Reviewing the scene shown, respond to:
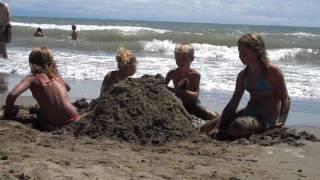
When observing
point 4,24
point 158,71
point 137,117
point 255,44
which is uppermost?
point 255,44

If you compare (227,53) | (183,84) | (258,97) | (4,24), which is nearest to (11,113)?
(183,84)

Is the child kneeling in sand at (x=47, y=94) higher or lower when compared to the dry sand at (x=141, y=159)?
higher

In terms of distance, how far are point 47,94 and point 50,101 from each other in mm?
75

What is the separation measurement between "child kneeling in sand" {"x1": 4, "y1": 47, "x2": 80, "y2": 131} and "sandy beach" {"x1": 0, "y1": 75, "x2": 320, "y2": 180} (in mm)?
278

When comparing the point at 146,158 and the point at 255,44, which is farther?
the point at 255,44

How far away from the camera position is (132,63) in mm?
6574

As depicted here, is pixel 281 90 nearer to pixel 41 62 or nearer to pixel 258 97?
pixel 258 97

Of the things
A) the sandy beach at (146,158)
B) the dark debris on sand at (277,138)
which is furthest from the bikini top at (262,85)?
the sandy beach at (146,158)

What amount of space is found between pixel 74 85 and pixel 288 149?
20.3 feet

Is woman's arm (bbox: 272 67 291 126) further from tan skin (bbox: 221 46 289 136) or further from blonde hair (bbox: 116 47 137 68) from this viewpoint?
blonde hair (bbox: 116 47 137 68)

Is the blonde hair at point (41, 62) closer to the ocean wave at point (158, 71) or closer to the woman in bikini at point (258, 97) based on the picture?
the woman in bikini at point (258, 97)

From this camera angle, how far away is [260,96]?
5.86 metres

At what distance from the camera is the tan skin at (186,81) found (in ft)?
21.7

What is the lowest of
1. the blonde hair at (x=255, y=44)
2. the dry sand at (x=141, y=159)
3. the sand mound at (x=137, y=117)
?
the dry sand at (x=141, y=159)
